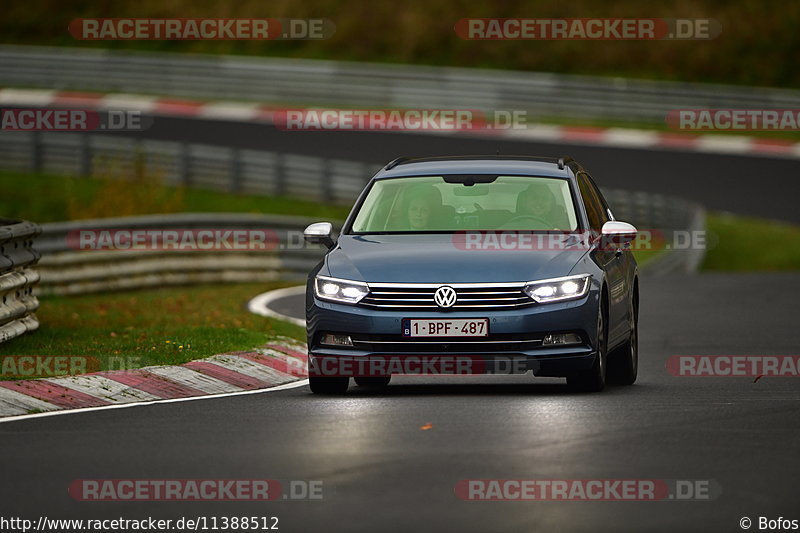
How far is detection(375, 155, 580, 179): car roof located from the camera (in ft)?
43.7

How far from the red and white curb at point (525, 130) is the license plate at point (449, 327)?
86.8 feet

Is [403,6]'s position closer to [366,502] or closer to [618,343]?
[618,343]

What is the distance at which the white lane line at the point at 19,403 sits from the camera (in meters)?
11.5

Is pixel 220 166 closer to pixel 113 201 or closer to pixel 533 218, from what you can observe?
pixel 113 201

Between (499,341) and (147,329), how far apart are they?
5.43 metres

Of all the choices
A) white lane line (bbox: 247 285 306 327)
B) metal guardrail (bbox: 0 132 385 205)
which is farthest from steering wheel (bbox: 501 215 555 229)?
metal guardrail (bbox: 0 132 385 205)

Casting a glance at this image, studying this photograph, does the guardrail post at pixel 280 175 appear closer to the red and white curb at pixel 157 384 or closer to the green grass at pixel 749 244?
the green grass at pixel 749 244

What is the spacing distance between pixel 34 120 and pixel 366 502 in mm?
35050

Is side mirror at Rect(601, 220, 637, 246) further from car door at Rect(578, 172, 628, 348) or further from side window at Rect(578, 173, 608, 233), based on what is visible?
side window at Rect(578, 173, 608, 233)

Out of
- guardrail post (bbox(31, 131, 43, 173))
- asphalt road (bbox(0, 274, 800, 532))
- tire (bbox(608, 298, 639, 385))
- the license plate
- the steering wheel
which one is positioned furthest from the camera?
guardrail post (bbox(31, 131, 43, 173))

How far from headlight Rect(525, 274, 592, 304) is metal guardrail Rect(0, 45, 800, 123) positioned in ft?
100

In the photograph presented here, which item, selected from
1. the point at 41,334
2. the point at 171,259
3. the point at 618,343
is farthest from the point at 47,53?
the point at 618,343

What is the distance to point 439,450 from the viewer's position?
31.4 feet

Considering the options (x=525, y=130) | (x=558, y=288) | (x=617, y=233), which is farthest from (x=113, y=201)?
(x=558, y=288)
